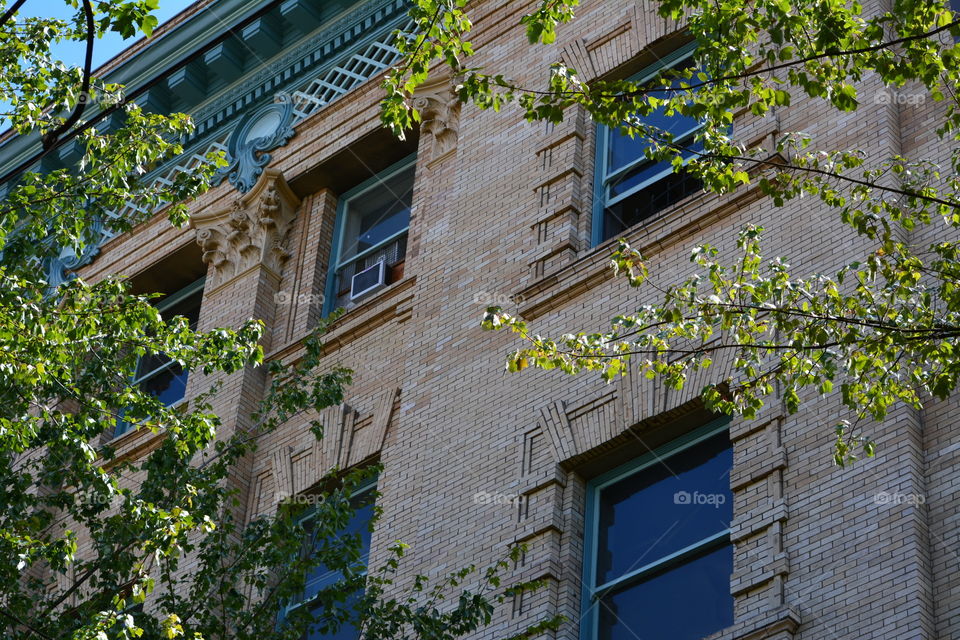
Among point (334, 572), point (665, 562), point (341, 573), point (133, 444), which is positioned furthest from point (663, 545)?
point (133, 444)

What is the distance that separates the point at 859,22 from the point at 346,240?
10622 mm

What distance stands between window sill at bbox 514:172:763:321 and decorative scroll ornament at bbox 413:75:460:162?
3.77m

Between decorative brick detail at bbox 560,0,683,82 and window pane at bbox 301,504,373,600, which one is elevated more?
decorative brick detail at bbox 560,0,683,82

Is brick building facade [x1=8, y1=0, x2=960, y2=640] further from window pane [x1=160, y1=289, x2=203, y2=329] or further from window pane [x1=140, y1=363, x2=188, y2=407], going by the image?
window pane [x1=160, y1=289, x2=203, y2=329]

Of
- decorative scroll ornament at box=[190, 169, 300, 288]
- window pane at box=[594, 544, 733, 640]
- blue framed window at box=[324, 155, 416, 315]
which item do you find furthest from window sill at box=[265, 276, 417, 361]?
window pane at box=[594, 544, 733, 640]

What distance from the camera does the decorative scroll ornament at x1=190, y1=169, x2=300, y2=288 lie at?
21031 millimetres

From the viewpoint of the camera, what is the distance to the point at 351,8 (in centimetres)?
2245

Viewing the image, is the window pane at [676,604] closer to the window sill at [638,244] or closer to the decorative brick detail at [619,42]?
the window sill at [638,244]

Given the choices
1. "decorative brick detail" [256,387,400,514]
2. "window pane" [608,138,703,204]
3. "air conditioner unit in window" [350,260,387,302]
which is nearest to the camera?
"window pane" [608,138,703,204]

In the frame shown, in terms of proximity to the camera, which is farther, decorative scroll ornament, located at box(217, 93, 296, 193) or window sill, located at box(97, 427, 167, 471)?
decorative scroll ornament, located at box(217, 93, 296, 193)

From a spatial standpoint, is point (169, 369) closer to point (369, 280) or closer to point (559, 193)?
point (369, 280)

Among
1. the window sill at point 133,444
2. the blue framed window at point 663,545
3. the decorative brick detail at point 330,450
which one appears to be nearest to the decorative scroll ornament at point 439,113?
the decorative brick detail at point 330,450

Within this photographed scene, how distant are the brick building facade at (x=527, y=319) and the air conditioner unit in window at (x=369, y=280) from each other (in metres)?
0.05

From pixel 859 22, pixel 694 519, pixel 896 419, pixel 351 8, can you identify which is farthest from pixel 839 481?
pixel 351 8
